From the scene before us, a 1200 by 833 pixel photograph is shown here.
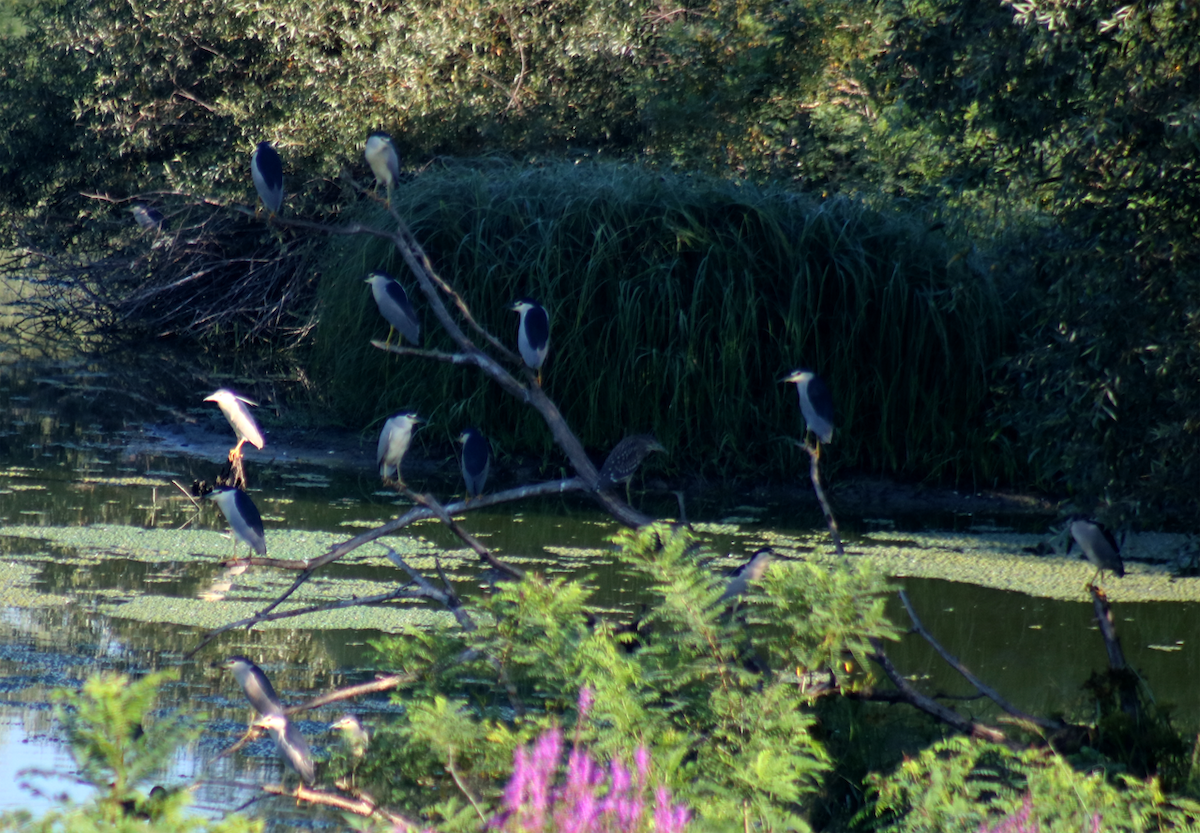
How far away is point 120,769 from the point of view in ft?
6.22

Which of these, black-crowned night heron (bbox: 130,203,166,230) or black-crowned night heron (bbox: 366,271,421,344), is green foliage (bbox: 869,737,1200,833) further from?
black-crowned night heron (bbox: 130,203,166,230)

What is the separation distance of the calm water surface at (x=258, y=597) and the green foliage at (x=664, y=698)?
0.57 meters

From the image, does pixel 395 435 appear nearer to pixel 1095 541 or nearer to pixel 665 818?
pixel 1095 541

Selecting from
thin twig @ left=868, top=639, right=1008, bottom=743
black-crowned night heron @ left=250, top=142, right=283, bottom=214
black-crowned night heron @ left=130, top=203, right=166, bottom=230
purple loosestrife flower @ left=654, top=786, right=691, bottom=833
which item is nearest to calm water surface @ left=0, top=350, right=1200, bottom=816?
thin twig @ left=868, top=639, right=1008, bottom=743

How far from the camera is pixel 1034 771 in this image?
8.81 ft

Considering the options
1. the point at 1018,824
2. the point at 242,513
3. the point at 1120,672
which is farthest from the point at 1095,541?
the point at 242,513

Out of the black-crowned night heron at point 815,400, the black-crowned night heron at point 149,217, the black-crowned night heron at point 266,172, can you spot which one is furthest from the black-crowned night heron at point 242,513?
the black-crowned night heron at point 149,217

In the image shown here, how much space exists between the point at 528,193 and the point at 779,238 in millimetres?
1647

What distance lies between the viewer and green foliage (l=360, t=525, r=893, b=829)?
252 cm

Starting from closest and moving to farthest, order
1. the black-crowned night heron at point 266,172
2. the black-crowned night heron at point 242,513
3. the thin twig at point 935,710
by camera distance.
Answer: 1. the thin twig at point 935,710
2. the black-crowned night heron at point 242,513
3. the black-crowned night heron at point 266,172

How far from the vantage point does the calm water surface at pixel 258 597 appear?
399cm

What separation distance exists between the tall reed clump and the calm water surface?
553 millimetres

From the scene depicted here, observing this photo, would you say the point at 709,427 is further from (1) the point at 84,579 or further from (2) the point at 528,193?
(1) the point at 84,579

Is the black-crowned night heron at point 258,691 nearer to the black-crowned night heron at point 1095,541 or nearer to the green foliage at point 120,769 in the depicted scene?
the green foliage at point 120,769
